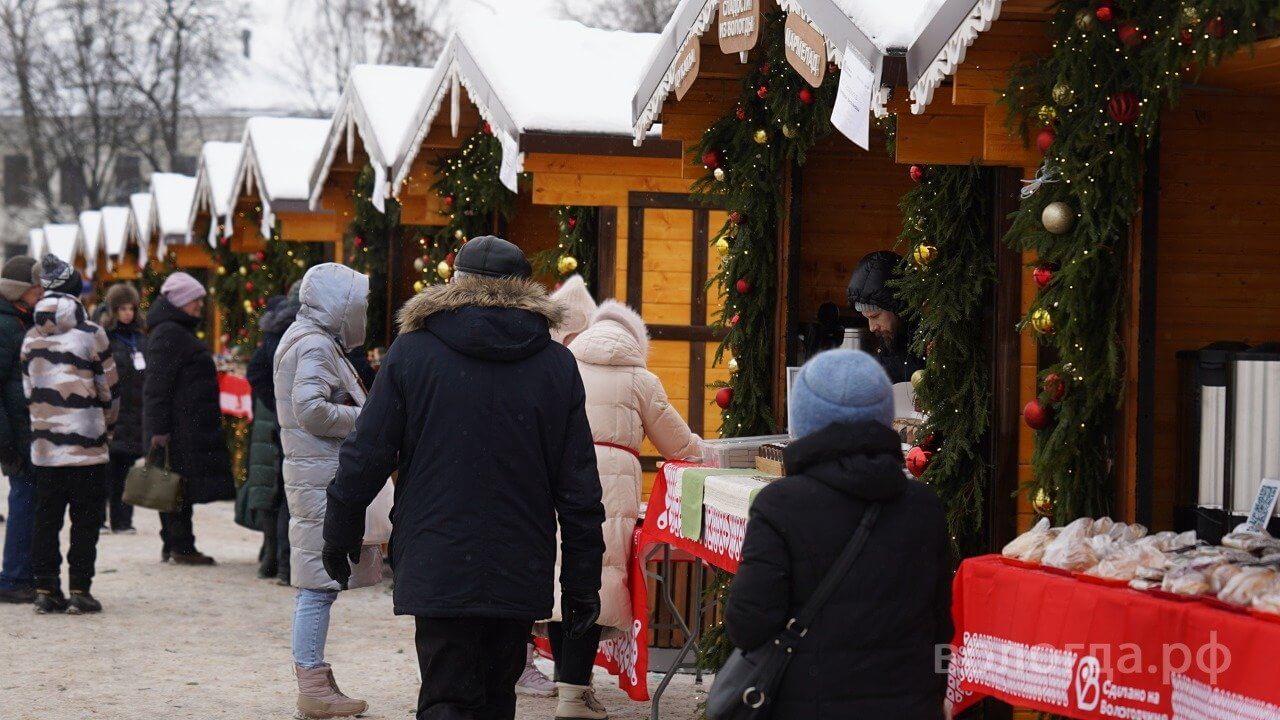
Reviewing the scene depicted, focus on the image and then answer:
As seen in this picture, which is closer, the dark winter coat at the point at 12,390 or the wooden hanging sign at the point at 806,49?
the wooden hanging sign at the point at 806,49

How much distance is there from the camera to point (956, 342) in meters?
5.80

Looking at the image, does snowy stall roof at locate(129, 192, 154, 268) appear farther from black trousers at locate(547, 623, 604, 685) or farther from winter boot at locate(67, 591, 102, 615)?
black trousers at locate(547, 623, 604, 685)

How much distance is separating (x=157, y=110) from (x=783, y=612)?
133 ft

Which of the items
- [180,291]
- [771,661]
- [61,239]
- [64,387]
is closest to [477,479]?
[771,661]

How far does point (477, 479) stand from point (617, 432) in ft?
7.11

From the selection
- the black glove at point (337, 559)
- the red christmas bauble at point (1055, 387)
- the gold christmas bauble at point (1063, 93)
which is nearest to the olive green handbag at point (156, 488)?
the black glove at point (337, 559)

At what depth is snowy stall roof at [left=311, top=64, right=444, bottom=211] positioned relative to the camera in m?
10.9

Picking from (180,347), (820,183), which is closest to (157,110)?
(180,347)

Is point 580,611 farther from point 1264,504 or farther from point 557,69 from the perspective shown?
point 557,69

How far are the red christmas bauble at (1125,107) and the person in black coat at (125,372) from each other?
9383 millimetres

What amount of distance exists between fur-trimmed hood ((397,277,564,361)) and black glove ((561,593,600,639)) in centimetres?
74

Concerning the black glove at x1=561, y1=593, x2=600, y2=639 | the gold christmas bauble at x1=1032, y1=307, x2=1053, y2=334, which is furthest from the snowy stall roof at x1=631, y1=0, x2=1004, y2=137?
the black glove at x1=561, y1=593, x2=600, y2=639

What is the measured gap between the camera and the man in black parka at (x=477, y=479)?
4762 millimetres

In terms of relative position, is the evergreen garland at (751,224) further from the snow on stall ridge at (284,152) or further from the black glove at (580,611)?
the snow on stall ridge at (284,152)
